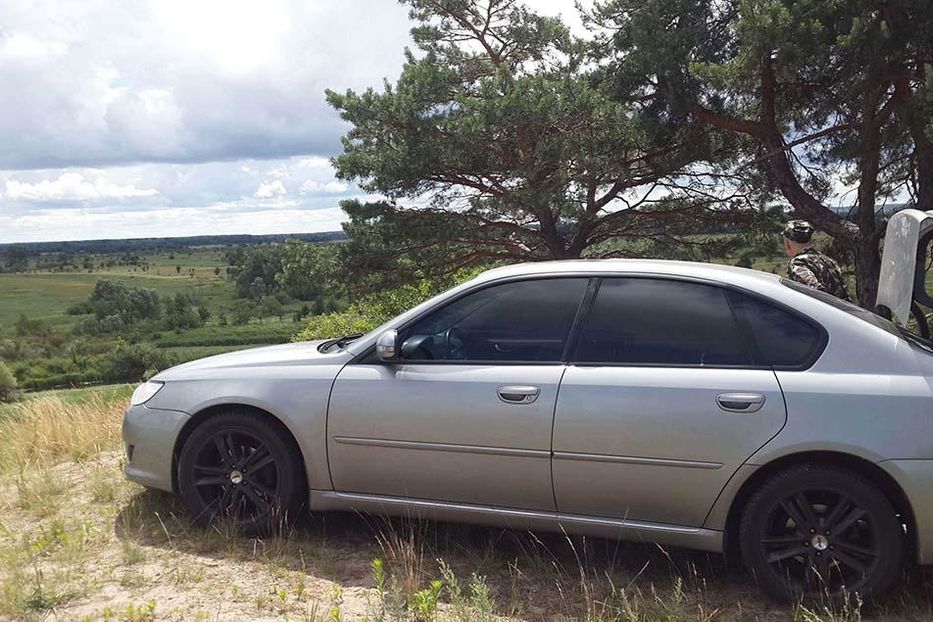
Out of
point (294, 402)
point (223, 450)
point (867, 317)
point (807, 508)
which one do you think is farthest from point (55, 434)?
point (867, 317)

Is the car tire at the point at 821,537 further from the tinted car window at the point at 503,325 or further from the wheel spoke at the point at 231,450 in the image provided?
the wheel spoke at the point at 231,450

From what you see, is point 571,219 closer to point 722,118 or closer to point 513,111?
point 513,111

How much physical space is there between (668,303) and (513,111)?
995 centimetres

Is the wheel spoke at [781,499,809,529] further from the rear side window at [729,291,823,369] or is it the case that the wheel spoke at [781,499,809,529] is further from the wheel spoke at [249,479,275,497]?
the wheel spoke at [249,479,275,497]

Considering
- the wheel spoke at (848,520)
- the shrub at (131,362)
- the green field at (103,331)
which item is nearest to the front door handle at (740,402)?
the wheel spoke at (848,520)

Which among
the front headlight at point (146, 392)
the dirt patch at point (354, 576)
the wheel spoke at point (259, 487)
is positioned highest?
the front headlight at point (146, 392)

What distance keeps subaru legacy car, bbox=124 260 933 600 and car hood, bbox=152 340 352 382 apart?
0.07 ft

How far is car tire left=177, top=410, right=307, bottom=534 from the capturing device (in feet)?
13.0

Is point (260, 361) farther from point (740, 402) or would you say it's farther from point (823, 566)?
point (823, 566)

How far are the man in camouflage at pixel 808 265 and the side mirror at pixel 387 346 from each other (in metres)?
2.84

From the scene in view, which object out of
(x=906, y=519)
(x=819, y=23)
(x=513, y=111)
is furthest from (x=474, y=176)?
(x=906, y=519)

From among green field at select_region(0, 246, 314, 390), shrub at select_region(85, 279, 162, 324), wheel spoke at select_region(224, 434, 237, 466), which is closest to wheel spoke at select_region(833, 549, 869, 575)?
wheel spoke at select_region(224, 434, 237, 466)

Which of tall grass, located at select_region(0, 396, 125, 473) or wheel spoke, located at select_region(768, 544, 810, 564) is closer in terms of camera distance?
wheel spoke, located at select_region(768, 544, 810, 564)

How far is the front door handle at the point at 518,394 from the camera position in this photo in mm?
3500
